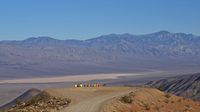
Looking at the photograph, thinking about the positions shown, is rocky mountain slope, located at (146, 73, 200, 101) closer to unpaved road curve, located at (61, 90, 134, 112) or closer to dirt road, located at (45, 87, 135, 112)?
dirt road, located at (45, 87, 135, 112)

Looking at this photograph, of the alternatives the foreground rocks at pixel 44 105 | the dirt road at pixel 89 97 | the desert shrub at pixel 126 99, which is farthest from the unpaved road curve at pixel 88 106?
the desert shrub at pixel 126 99

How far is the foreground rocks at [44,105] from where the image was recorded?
2461 cm

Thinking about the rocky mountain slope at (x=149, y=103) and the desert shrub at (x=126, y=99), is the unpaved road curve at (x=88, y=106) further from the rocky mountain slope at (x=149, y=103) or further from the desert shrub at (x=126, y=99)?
the desert shrub at (x=126, y=99)

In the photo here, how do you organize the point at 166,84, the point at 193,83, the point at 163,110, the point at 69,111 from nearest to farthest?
the point at 69,111 → the point at 163,110 → the point at 193,83 → the point at 166,84

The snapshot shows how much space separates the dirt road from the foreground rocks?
553mm

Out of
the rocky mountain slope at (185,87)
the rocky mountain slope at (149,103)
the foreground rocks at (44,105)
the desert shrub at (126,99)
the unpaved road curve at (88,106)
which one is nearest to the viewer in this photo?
the unpaved road curve at (88,106)

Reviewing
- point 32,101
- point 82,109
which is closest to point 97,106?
point 82,109

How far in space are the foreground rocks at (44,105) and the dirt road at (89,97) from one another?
553 mm

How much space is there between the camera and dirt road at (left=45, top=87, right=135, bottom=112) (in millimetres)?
24680

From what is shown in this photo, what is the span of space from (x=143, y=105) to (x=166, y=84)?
313 ft

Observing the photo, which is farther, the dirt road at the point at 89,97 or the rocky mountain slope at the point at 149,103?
the rocky mountain slope at the point at 149,103

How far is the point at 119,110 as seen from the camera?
79.2ft

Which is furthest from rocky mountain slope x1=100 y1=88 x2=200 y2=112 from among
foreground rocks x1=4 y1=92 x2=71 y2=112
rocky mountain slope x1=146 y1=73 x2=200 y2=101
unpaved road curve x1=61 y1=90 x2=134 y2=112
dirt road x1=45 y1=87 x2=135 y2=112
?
rocky mountain slope x1=146 y1=73 x2=200 y2=101

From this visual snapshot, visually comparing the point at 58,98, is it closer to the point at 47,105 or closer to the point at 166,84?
the point at 47,105
